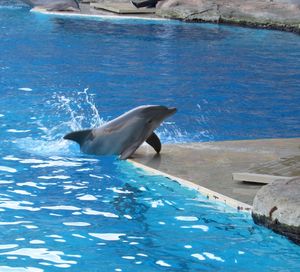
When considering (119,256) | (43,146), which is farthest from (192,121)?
(119,256)

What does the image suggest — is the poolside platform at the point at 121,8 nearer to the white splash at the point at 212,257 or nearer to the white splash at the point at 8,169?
the white splash at the point at 8,169

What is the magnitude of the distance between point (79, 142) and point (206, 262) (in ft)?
9.92

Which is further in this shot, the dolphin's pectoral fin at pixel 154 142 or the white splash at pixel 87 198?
the dolphin's pectoral fin at pixel 154 142

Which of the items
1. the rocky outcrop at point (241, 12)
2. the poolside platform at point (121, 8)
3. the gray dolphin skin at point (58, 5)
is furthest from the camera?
the gray dolphin skin at point (58, 5)

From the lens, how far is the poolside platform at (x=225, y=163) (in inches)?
266

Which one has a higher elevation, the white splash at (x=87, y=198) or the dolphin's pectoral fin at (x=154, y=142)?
the dolphin's pectoral fin at (x=154, y=142)

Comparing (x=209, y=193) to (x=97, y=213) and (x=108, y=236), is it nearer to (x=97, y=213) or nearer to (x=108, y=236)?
(x=97, y=213)

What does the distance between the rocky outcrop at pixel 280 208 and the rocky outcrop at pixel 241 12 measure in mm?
15350

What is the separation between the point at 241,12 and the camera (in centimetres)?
2256

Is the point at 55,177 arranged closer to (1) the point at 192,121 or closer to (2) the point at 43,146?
(2) the point at 43,146

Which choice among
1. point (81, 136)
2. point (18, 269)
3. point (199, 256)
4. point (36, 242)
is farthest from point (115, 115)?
point (18, 269)

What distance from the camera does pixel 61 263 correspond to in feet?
18.0

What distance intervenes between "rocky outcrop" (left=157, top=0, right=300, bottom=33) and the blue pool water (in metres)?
0.90

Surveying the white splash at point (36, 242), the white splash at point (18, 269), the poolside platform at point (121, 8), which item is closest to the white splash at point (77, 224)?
the white splash at point (36, 242)
